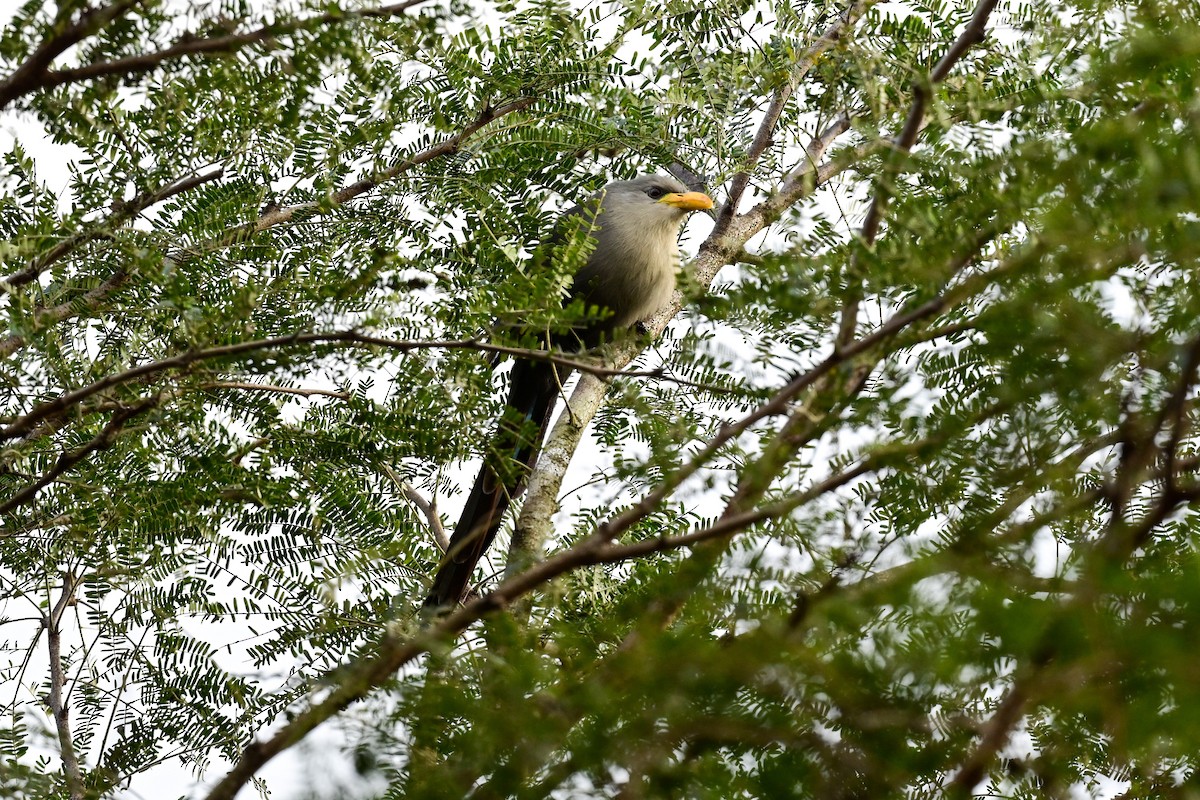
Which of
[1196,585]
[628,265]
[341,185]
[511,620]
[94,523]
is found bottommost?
[1196,585]

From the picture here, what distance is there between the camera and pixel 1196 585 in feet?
4.20

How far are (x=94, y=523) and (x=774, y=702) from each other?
2083 mm

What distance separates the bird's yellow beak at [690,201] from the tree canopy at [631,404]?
0.70 meters

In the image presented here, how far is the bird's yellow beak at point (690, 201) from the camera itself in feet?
15.8

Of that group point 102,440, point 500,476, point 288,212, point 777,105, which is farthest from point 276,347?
point 777,105

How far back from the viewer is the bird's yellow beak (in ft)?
15.8

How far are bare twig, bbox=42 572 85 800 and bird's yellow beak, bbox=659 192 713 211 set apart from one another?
2.72 metres

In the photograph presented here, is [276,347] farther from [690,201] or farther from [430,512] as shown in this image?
[690,201]

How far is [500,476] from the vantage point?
3076 millimetres

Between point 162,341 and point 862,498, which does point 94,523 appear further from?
point 862,498

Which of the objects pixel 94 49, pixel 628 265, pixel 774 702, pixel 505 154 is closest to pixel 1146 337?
pixel 774 702

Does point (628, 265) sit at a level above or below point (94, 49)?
above

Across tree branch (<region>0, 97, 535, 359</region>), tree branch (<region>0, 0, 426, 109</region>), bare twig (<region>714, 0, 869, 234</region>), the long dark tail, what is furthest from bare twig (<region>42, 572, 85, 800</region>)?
bare twig (<region>714, 0, 869, 234</region>)

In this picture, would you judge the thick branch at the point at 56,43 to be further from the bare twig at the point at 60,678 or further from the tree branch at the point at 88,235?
the bare twig at the point at 60,678
